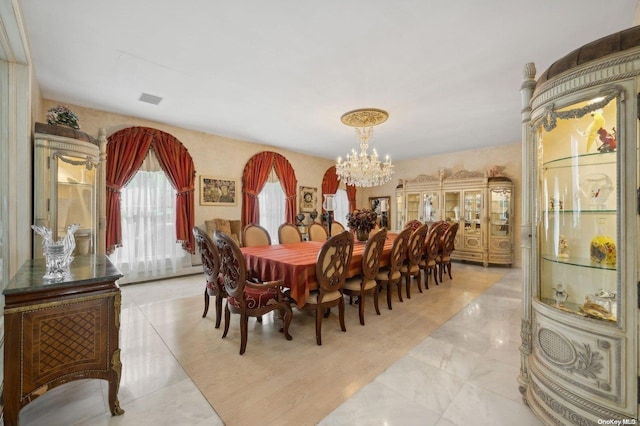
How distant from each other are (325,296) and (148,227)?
3.67 m

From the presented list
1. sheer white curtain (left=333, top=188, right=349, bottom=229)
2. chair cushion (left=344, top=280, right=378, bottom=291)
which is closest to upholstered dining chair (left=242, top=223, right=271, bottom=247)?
chair cushion (left=344, top=280, right=378, bottom=291)

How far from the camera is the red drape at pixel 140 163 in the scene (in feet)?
13.3

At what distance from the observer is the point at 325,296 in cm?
248

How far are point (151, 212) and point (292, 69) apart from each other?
3525mm

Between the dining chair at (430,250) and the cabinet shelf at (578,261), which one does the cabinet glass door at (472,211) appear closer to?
the dining chair at (430,250)

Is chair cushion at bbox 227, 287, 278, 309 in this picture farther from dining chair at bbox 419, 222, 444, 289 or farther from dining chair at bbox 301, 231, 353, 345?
dining chair at bbox 419, 222, 444, 289

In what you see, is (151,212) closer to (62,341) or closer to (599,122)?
(62,341)

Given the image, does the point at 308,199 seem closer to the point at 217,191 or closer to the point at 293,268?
the point at 217,191

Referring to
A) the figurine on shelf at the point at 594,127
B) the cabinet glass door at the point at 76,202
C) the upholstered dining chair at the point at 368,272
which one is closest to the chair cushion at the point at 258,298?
the upholstered dining chair at the point at 368,272

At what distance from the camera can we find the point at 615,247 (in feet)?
4.26

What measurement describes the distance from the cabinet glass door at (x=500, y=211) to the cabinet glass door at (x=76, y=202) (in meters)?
7.04

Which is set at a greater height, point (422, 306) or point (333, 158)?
point (333, 158)

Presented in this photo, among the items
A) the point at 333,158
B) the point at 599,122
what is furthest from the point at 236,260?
the point at 333,158

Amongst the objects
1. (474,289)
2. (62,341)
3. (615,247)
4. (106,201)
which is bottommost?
(474,289)
